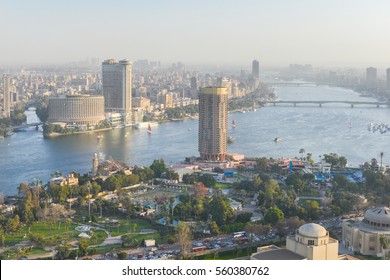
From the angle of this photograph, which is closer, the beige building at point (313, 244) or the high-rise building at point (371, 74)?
the beige building at point (313, 244)

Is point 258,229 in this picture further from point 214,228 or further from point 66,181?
point 66,181

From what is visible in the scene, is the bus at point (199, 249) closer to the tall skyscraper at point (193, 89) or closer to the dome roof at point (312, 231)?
the dome roof at point (312, 231)

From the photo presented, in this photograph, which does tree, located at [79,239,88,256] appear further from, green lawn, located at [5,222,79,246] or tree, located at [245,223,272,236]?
tree, located at [245,223,272,236]

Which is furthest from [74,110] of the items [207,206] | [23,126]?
[207,206]

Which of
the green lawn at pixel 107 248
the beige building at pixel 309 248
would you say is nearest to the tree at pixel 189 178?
the green lawn at pixel 107 248

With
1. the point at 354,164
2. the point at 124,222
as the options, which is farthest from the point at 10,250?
the point at 354,164

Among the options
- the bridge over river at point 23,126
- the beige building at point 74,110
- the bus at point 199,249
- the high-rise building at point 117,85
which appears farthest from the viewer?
the high-rise building at point 117,85

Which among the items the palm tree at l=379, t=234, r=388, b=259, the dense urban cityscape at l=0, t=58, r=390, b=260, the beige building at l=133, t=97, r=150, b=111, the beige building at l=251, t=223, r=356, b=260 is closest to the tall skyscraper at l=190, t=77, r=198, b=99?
the beige building at l=133, t=97, r=150, b=111
